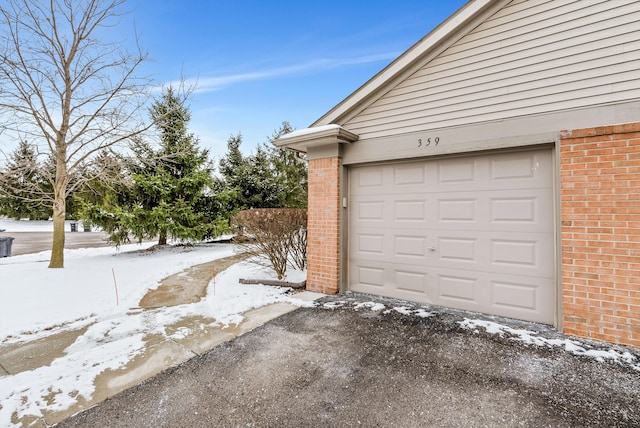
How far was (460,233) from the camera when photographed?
4.46 meters

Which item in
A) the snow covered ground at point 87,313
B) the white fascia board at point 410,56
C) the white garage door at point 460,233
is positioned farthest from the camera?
the white fascia board at point 410,56

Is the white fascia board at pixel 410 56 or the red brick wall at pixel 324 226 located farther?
the red brick wall at pixel 324 226

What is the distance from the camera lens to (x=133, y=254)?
11312 millimetres

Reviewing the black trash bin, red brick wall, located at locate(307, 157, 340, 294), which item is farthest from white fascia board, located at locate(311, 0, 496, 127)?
the black trash bin

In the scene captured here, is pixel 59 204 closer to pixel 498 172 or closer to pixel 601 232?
pixel 498 172

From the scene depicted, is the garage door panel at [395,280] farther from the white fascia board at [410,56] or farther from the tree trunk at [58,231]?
the tree trunk at [58,231]

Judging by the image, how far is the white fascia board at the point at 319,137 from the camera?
5.05 m

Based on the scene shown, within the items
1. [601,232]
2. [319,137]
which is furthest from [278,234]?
[601,232]

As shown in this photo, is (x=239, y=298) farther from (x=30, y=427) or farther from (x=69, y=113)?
(x=69, y=113)

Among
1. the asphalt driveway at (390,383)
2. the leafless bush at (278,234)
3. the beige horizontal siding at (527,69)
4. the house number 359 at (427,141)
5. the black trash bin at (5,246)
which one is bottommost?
the asphalt driveway at (390,383)

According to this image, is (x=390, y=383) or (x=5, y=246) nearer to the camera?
(x=390, y=383)

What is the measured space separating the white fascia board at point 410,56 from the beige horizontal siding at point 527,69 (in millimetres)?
199

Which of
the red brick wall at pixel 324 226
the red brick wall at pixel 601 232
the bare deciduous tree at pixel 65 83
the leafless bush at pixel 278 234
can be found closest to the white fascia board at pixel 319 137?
the red brick wall at pixel 324 226

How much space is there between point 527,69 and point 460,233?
2.31 m
